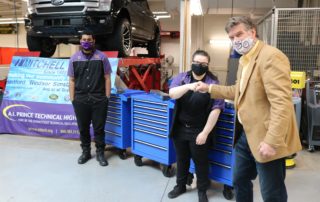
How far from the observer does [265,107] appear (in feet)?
5.47

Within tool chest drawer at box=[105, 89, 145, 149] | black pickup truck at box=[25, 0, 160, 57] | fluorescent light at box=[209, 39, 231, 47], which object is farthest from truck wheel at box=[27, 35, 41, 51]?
fluorescent light at box=[209, 39, 231, 47]

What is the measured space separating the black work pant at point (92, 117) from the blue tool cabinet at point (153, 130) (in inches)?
14.4

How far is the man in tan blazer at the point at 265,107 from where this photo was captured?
1552 millimetres

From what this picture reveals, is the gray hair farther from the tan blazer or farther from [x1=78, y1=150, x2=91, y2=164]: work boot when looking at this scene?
[x1=78, y1=150, x2=91, y2=164]: work boot

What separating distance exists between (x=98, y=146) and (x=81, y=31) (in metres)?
1.82

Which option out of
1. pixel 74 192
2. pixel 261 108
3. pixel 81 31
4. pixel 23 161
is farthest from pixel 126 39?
pixel 261 108

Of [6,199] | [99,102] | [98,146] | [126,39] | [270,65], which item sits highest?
[126,39]

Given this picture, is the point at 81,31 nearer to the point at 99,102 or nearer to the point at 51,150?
the point at 99,102

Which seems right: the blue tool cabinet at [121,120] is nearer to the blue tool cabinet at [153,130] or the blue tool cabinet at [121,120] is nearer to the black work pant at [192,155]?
the blue tool cabinet at [153,130]

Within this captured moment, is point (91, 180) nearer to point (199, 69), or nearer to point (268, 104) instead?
point (199, 69)

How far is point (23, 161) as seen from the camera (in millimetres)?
3645

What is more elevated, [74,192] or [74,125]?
[74,125]

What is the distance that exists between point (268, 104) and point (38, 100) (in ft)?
12.8

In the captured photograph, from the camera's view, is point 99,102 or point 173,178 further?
point 99,102
